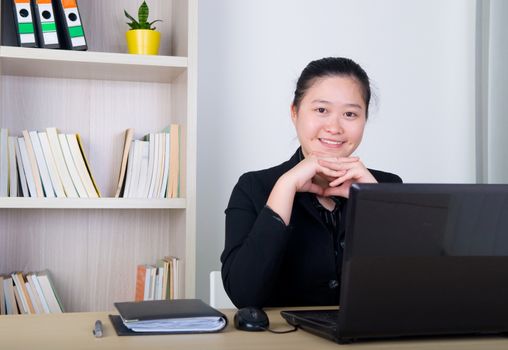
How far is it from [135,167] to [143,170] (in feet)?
0.10

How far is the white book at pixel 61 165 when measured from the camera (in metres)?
2.67

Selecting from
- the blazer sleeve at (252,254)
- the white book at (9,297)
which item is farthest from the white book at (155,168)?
the blazer sleeve at (252,254)

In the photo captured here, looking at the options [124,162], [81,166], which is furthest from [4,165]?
[124,162]

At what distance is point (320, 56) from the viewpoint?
3361 mm

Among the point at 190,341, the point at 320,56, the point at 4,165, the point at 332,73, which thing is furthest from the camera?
the point at 320,56

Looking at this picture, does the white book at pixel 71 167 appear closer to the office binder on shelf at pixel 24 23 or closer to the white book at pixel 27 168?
the white book at pixel 27 168

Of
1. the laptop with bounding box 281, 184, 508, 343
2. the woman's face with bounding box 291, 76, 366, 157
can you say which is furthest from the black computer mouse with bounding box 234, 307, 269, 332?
the woman's face with bounding box 291, 76, 366, 157

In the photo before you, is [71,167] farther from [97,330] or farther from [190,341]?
[190,341]

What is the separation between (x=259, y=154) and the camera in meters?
3.24

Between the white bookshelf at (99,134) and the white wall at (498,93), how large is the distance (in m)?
1.50

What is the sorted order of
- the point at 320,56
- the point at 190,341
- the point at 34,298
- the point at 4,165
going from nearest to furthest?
the point at 190,341 → the point at 4,165 → the point at 34,298 → the point at 320,56

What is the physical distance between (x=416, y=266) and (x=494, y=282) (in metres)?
0.15

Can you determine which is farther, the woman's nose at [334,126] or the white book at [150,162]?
the white book at [150,162]

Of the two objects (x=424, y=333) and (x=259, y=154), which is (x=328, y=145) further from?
(x=259, y=154)
